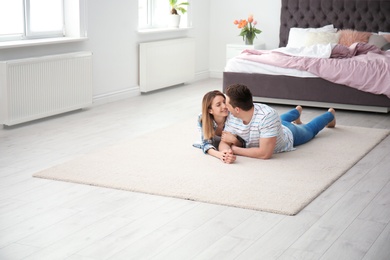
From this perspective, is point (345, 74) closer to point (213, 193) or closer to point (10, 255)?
point (213, 193)

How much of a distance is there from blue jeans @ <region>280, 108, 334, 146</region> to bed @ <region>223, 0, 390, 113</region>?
3.47 ft

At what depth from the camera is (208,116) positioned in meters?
4.40

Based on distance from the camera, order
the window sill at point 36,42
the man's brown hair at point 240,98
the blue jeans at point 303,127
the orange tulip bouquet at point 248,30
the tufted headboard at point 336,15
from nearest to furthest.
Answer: the man's brown hair at point 240,98
the blue jeans at point 303,127
the window sill at point 36,42
the tufted headboard at point 336,15
the orange tulip bouquet at point 248,30

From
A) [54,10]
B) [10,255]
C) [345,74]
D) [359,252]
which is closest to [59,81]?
[54,10]

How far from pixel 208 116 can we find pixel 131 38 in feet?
9.78

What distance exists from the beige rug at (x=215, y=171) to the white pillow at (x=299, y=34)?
2782 millimetres

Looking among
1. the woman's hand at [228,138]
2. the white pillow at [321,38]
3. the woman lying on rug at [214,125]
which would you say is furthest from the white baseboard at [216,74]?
the woman's hand at [228,138]

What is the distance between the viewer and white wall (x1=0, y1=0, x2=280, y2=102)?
6469mm

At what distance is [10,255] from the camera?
2.84 metres

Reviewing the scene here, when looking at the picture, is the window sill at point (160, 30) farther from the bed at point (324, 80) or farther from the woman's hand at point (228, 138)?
the woman's hand at point (228, 138)

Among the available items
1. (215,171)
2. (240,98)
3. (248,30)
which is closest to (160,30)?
(248,30)

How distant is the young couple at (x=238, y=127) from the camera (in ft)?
14.0

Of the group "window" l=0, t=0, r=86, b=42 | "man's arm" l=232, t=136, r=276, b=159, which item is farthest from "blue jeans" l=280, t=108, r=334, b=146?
"window" l=0, t=0, r=86, b=42

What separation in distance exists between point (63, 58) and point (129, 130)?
1011 millimetres
